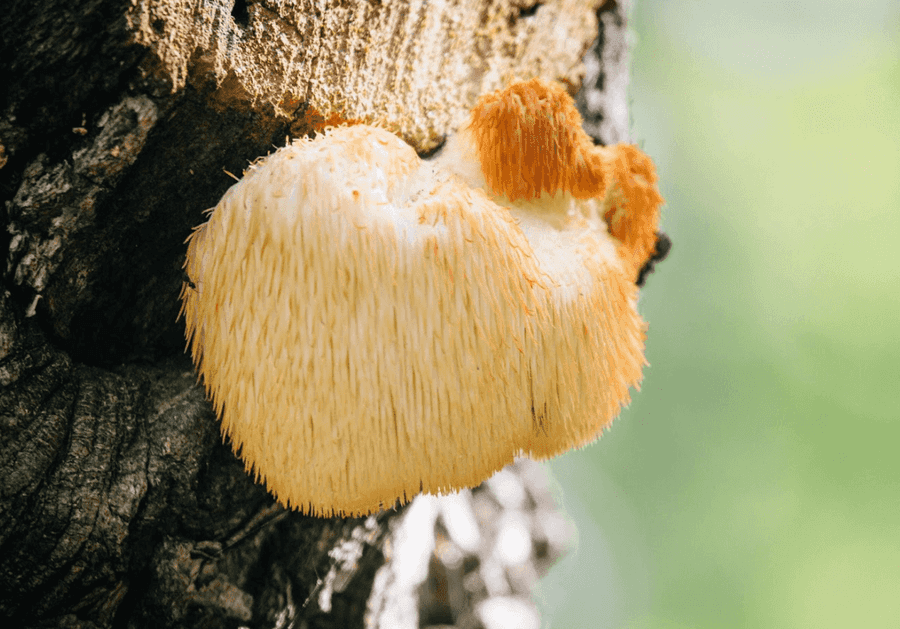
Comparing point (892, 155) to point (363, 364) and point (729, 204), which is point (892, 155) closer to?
point (729, 204)

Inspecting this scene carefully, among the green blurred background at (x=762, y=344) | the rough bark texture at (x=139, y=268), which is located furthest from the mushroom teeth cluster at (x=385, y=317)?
the green blurred background at (x=762, y=344)

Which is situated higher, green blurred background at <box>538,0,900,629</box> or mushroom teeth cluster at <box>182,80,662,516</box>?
mushroom teeth cluster at <box>182,80,662,516</box>

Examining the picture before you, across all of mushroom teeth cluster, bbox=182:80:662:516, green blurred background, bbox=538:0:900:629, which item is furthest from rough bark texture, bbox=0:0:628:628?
green blurred background, bbox=538:0:900:629

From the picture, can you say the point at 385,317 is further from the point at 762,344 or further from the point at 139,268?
the point at 762,344

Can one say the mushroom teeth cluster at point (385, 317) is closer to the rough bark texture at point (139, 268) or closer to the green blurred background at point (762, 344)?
the rough bark texture at point (139, 268)

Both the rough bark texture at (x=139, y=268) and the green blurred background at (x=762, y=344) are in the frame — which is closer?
the rough bark texture at (x=139, y=268)

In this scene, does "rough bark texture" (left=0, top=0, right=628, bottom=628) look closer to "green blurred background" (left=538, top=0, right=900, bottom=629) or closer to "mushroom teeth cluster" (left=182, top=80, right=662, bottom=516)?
"mushroom teeth cluster" (left=182, top=80, right=662, bottom=516)

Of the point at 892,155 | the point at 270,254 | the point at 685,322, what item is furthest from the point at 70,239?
the point at 892,155
